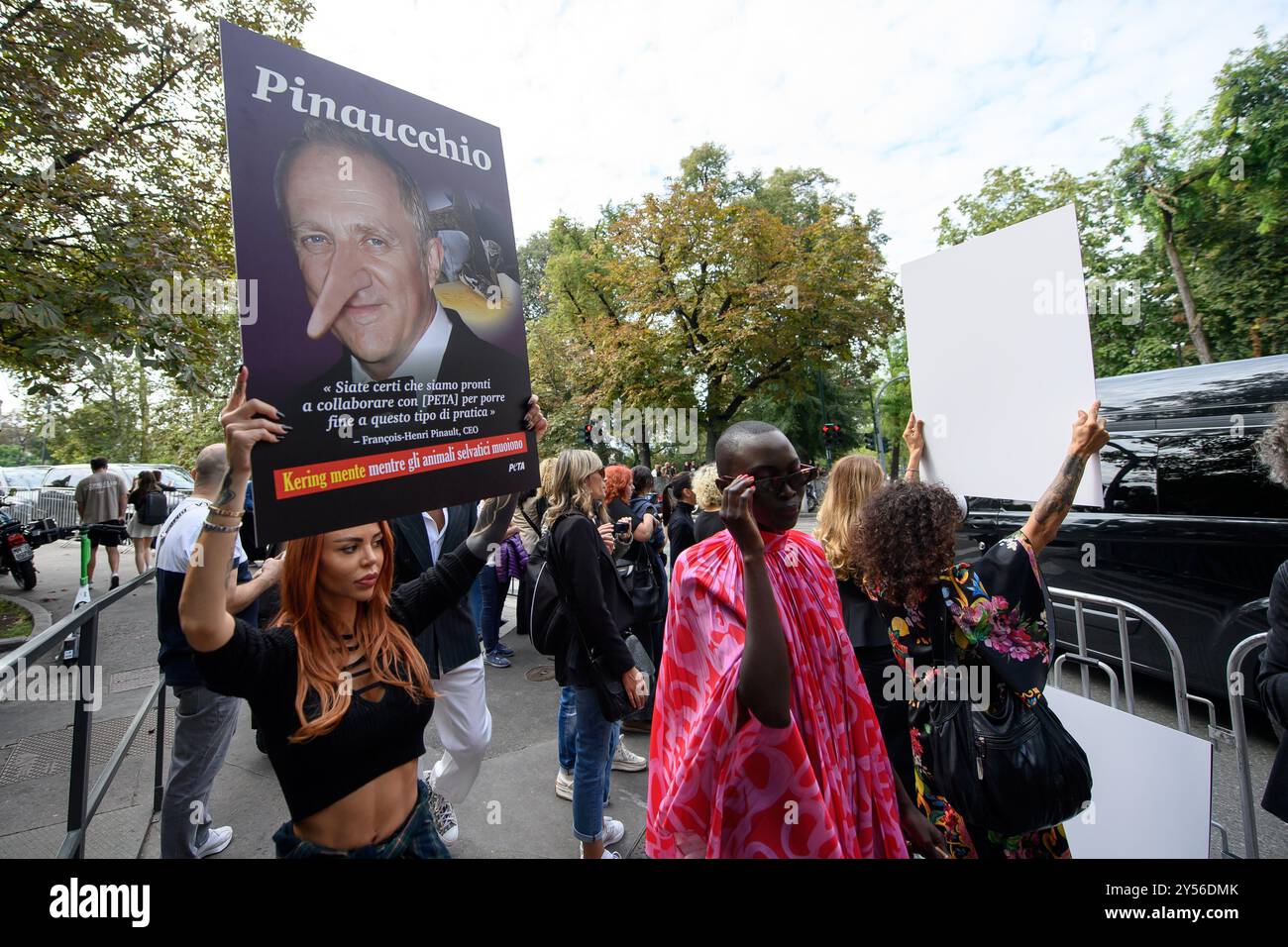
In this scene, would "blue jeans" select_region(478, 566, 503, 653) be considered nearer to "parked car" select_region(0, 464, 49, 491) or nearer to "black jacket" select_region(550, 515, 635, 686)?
"black jacket" select_region(550, 515, 635, 686)

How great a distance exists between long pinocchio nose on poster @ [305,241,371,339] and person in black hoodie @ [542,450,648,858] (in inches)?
71.4

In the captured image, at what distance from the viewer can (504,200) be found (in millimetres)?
1828

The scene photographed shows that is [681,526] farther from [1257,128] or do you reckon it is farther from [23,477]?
[23,477]

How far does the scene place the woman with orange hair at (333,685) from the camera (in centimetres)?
147

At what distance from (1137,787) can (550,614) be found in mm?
2606

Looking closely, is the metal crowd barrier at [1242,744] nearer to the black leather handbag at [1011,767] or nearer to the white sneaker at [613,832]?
the black leather handbag at [1011,767]

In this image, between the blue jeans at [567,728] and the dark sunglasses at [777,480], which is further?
the blue jeans at [567,728]

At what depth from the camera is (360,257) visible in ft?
4.80

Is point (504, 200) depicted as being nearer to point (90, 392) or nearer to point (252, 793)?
point (252, 793)

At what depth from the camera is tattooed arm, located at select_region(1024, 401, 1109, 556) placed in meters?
2.04

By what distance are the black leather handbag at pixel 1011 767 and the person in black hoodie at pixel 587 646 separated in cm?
144

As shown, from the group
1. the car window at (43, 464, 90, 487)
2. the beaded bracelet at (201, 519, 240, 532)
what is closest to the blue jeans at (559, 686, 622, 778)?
the beaded bracelet at (201, 519, 240, 532)
